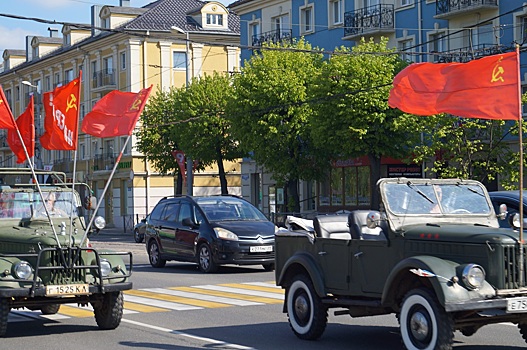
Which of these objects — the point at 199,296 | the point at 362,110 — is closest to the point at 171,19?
the point at 362,110

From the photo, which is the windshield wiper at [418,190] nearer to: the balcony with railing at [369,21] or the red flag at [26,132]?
the red flag at [26,132]

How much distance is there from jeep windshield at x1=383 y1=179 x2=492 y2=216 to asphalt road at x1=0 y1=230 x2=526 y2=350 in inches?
58.1

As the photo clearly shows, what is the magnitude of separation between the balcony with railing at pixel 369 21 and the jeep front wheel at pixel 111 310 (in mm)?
31629

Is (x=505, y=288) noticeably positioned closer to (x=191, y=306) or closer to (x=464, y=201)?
(x=464, y=201)

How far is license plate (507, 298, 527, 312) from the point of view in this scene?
8.63 meters

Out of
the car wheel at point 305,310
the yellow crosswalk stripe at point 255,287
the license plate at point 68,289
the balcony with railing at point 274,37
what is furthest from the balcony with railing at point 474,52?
the license plate at point 68,289

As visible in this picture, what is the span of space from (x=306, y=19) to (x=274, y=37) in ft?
6.87

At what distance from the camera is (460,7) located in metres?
37.8

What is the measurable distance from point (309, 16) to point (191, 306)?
35.6 meters

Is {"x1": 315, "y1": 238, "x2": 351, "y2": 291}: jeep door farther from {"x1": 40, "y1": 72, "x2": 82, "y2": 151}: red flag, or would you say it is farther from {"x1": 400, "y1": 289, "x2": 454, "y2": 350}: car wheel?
{"x1": 40, "y1": 72, "x2": 82, "y2": 151}: red flag

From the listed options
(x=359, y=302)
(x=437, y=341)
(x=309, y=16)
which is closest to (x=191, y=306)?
(x=359, y=302)

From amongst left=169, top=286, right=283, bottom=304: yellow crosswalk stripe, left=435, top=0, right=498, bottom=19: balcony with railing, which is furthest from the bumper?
left=435, top=0, right=498, bottom=19: balcony with railing

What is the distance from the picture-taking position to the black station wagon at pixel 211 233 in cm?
2084

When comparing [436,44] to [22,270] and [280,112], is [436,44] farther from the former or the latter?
[22,270]
